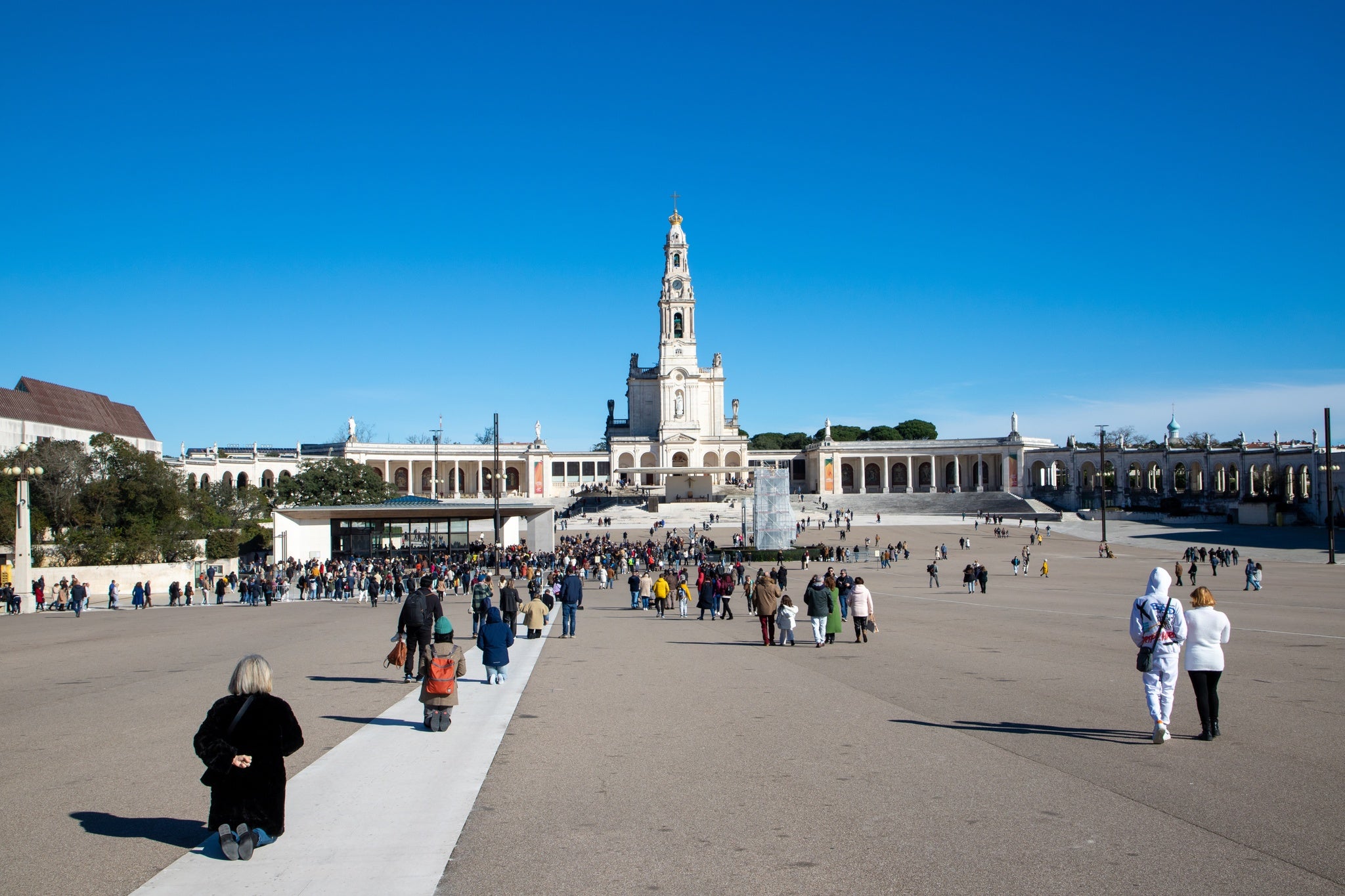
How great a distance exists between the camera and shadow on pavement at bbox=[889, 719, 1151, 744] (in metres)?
9.02

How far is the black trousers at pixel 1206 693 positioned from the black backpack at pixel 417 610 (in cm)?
844

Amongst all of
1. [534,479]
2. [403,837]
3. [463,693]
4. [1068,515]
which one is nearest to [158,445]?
[534,479]

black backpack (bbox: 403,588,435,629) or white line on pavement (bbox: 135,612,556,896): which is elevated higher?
black backpack (bbox: 403,588,435,629)

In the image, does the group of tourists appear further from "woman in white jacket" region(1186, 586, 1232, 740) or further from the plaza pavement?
the plaza pavement

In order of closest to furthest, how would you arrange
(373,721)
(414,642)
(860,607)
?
(373,721) → (414,642) → (860,607)

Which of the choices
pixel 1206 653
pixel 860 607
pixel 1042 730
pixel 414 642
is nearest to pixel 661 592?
pixel 860 607

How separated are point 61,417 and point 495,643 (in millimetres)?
71906

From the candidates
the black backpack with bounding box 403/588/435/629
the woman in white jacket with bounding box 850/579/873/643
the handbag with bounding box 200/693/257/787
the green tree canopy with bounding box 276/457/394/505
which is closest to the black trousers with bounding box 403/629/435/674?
the black backpack with bounding box 403/588/435/629

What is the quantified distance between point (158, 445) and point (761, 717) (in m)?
86.0

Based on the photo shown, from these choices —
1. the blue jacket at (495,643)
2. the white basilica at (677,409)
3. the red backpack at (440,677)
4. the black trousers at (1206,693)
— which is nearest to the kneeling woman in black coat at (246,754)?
the red backpack at (440,677)

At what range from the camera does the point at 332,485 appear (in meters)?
70.9

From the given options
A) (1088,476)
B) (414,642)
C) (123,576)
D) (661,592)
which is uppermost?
(1088,476)

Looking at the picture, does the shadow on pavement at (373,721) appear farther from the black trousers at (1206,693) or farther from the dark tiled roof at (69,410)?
the dark tiled roof at (69,410)

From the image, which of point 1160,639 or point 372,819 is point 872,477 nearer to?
point 1160,639
